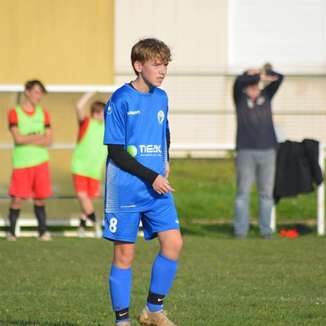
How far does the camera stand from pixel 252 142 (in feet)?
53.2

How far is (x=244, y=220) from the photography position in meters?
16.3

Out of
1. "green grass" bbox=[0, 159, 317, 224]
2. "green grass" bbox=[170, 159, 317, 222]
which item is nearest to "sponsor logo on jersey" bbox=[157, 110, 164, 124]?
"green grass" bbox=[0, 159, 317, 224]

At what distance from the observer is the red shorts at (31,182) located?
15.9m

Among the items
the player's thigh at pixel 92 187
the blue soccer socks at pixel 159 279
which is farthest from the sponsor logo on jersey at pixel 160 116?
the player's thigh at pixel 92 187

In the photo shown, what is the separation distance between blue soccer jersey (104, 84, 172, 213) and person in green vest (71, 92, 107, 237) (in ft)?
27.3

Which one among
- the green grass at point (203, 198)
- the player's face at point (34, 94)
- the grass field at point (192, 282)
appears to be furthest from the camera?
the green grass at point (203, 198)

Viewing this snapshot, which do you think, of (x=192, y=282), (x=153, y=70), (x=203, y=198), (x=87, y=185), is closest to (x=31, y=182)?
(x=87, y=185)

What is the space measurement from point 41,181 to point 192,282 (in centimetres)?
476

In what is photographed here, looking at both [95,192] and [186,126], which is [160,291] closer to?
[95,192]

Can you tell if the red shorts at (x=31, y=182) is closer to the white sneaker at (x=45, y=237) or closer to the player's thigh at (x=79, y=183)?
the white sneaker at (x=45, y=237)

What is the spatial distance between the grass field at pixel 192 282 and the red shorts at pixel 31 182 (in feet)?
2.11

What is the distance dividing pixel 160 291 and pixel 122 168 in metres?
0.90

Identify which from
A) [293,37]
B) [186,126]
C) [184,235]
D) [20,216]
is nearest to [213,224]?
[184,235]

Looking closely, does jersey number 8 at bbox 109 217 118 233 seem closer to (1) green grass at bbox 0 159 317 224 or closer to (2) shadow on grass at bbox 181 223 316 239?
(2) shadow on grass at bbox 181 223 316 239
